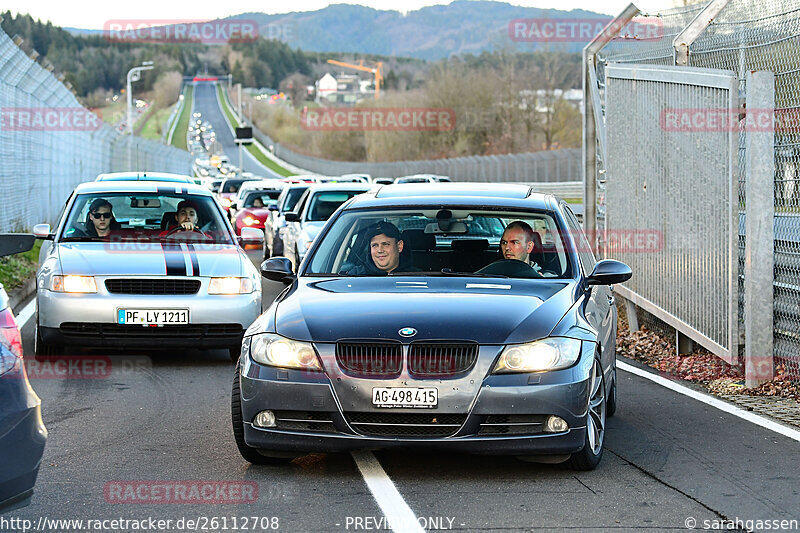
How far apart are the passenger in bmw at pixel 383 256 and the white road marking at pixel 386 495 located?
3.76ft

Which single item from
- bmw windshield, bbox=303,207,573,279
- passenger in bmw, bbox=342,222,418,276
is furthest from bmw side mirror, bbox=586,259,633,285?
passenger in bmw, bbox=342,222,418,276

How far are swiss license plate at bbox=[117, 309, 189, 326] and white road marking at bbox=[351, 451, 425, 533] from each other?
400cm

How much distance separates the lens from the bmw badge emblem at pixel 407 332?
6.09 meters

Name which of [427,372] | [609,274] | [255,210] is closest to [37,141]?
[255,210]

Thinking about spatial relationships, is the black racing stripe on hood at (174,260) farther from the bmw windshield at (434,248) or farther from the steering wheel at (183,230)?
the bmw windshield at (434,248)

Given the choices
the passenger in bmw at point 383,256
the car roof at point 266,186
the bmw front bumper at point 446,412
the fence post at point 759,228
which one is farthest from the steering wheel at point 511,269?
the car roof at point 266,186

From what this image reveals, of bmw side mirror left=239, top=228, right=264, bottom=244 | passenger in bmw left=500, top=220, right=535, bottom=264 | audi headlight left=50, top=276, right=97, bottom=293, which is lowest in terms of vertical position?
audi headlight left=50, top=276, right=97, bottom=293

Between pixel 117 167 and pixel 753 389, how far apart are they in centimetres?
4201

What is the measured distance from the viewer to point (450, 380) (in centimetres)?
599

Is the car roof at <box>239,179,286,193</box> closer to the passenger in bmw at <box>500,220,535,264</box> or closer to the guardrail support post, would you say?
the guardrail support post

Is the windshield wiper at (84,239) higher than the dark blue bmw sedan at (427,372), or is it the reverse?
the windshield wiper at (84,239)


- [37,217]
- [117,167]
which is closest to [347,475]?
[37,217]

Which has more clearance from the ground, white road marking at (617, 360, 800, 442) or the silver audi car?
the silver audi car

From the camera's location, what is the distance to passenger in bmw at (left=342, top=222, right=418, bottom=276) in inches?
294
